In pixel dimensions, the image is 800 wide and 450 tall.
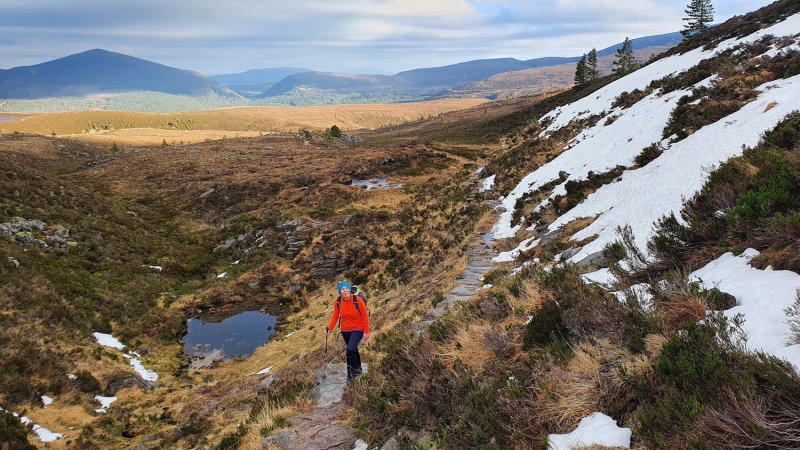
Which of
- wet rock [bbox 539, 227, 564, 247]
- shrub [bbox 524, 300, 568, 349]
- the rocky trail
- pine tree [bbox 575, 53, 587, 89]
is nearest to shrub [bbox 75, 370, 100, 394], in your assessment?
the rocky trail

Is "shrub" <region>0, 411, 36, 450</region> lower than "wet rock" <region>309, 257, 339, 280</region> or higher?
higher

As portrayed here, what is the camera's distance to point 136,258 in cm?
2631

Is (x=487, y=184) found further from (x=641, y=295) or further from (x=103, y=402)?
(x=103, y=402)

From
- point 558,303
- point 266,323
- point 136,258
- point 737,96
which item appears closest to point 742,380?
point 558,303

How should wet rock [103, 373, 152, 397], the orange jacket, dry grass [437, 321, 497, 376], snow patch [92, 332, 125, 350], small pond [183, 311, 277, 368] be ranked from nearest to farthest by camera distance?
dry grass [437, 321, 497, 376]
the orange jacket
wet rock [103, 373, 152, 397]
snow patch [92, 332, 125, 350]
small pond [183, 311, 277, 368]

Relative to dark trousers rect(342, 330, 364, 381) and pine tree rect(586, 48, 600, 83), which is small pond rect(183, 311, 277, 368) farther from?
pine tree rect(586, 48, 600, 83)

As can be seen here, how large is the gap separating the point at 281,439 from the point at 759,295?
23.3ft

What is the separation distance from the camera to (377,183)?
45000mm

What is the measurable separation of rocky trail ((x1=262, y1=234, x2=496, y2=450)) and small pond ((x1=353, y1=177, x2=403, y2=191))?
3106 centimetres

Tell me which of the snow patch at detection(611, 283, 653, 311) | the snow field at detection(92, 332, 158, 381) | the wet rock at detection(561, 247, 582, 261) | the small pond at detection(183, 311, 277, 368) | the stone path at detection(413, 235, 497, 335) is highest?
the snow patch at detection(611, 283, 653, 311)

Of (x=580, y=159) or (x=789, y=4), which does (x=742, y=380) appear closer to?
(x=580, y=159)

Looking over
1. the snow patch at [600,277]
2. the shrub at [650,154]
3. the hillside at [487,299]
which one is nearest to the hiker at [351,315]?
the hillside at [487,299]

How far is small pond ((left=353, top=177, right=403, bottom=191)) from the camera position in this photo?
142 feet

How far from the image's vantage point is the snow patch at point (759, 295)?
338 cm
